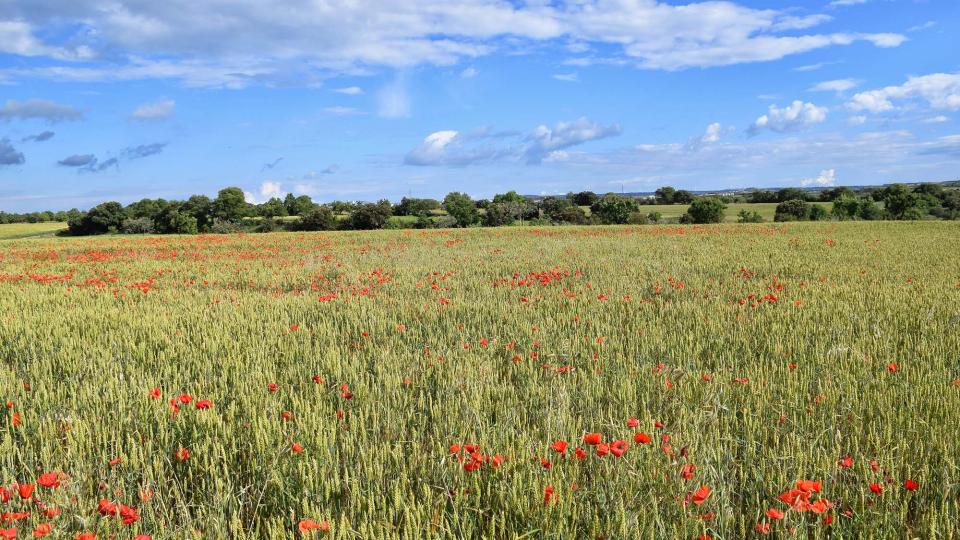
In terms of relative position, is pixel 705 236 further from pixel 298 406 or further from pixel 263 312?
pixel 298 406

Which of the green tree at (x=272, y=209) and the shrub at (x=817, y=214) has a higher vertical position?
the green tree at (x=272, y=209)

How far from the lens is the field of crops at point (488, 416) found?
8.23 feet

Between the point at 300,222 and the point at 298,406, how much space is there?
65.3 meters

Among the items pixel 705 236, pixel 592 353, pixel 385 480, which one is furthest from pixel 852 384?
pixel 705 236

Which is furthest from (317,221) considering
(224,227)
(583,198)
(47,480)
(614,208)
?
(47,480)

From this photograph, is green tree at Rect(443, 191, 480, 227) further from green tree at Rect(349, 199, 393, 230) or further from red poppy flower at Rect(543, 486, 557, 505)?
red poppy flower at Rect(543, 486, 557, 505)

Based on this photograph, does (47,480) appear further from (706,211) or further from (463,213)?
(706,211)

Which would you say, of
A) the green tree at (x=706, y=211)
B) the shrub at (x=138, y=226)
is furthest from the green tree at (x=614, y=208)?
the shrub at (x=138, y=226)

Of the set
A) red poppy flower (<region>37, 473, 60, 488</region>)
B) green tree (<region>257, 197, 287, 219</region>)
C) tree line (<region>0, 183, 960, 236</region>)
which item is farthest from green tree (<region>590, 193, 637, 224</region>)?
red poppy flower (<region>37, 473, 60, 488</region>)

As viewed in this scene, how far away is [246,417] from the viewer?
12.3 ft

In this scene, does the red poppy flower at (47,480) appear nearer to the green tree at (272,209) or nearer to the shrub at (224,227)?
the shrub at (224,227)

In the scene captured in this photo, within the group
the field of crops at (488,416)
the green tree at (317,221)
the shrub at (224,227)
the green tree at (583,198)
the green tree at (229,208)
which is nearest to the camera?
the field of crops at (488,416)

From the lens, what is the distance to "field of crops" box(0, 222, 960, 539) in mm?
2508

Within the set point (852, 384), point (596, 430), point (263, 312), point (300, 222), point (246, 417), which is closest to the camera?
point (596, 430)
